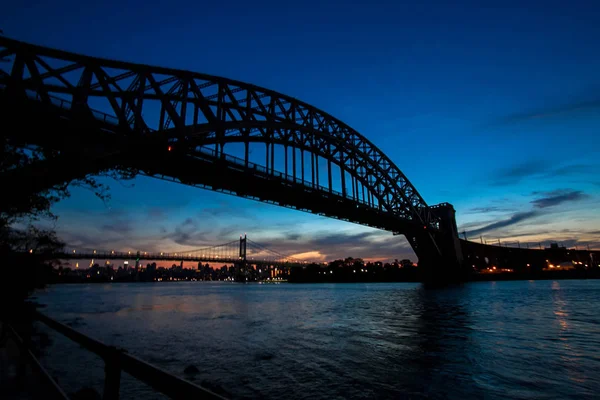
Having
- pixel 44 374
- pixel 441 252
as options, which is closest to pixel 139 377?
pixel 44 374

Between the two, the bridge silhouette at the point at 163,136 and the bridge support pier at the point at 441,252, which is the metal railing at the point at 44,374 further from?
the bridge support pier at the point at 441,252

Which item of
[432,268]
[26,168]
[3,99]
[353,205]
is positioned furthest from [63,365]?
[432,268]

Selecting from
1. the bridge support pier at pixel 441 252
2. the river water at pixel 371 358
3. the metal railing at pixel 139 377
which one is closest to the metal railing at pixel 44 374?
the metal railing at pixel 139 377

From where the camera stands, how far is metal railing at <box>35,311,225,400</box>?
174cm

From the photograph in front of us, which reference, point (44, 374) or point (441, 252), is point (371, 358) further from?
point (441, 252)

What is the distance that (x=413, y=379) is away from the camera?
9.23 m

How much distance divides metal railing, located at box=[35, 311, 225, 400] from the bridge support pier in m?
71.0

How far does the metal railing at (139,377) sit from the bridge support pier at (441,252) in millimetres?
70995

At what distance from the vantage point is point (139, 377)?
7.05ft

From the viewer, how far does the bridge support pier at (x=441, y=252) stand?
70.4m

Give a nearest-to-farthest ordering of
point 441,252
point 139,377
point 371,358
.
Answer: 1. point 139,377
2. point 371,358
3. point 441,252

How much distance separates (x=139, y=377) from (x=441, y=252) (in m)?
78.7

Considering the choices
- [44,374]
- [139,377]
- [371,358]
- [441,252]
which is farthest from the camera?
[441,252]

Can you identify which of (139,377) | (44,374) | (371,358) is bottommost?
(371,358)
